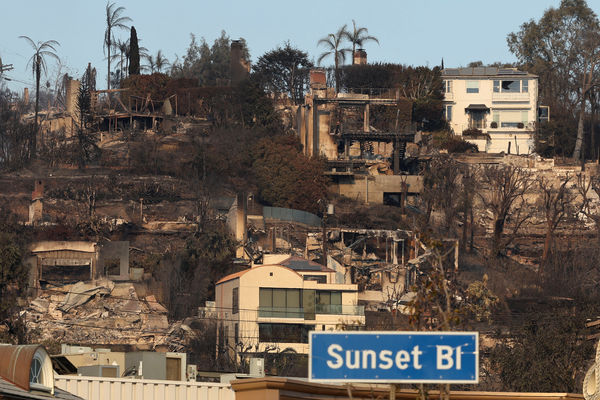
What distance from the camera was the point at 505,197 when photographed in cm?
9300

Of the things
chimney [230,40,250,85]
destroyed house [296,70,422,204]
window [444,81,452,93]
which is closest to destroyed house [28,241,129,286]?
destroyed house [296,70,422,204]

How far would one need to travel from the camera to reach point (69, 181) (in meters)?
92.1

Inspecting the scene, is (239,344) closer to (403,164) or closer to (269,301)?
(269,301)

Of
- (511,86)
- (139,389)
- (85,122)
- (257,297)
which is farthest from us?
(511,86)

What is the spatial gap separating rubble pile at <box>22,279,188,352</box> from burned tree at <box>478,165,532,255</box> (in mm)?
26594

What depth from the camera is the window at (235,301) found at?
224 feet

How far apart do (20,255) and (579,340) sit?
107 feet

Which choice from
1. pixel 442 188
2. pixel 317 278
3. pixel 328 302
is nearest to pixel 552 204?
pixel 442 188

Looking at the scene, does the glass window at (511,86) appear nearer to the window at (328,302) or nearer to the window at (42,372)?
the window at (328,302)

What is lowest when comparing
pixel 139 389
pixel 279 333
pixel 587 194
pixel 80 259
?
pixel 279 333

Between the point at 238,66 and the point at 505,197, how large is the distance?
29.2 meters

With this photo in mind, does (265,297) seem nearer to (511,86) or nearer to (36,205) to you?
(36,205)

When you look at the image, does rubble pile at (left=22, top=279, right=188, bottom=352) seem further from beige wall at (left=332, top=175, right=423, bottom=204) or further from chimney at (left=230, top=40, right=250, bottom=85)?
chimney at (left=230, top=40, right=250, bottom=85)

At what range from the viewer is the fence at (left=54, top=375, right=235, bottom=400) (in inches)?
1030
